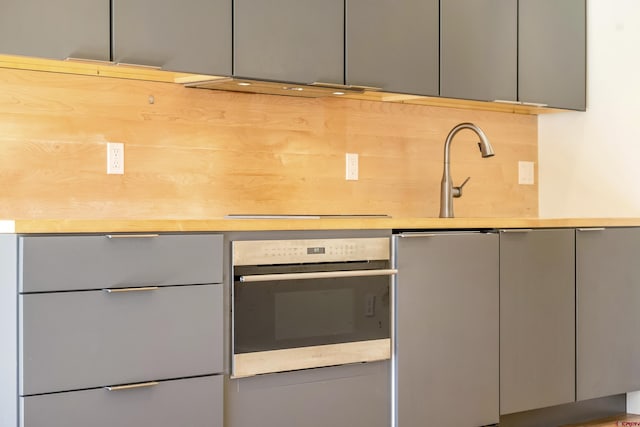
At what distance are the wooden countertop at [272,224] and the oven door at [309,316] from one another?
137mm

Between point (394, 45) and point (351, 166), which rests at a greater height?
point (394, 45)

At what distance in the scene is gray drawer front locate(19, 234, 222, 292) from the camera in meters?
2.34

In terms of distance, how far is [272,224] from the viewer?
276cm

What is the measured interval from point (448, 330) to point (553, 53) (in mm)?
1602

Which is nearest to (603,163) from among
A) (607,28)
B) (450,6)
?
(607,28)

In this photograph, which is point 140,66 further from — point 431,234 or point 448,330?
point 448,330

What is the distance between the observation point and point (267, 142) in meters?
3.53

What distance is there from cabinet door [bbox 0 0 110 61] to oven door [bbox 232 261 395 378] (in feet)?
2.88

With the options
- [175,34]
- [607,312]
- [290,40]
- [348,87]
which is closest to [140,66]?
[175,34]

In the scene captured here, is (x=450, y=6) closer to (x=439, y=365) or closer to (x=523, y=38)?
(x=523, y=38)

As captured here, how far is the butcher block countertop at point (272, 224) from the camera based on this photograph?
7.73 ft

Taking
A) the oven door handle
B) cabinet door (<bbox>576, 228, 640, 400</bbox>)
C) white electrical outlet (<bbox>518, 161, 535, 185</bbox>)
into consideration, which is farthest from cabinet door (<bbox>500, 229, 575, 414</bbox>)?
white electrical outlet (<bbox>518, 161, 535, 185</bbox>)

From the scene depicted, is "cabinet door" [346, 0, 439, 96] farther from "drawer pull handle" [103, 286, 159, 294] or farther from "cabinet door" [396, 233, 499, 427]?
"drawer pull handle" [103, 286, 159, 294]

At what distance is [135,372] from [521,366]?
1.61 metres
